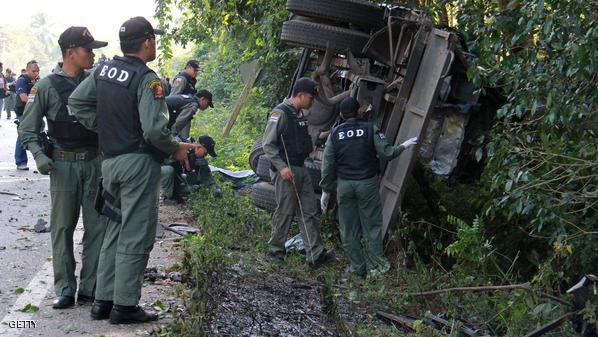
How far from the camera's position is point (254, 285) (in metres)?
7.05

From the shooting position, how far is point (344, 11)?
923 cm

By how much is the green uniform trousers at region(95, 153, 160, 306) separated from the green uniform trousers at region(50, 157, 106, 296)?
0.45m

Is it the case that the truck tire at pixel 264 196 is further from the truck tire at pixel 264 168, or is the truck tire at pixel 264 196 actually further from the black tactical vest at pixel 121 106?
the black tactical vest at pixel 121 106

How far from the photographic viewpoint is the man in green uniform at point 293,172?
835cm

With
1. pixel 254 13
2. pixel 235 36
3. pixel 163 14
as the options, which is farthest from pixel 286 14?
pixel 163 14

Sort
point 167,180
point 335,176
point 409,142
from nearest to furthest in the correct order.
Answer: point 409,142
point 335,176
point 167,180

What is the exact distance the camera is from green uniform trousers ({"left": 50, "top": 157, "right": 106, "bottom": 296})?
20.2ft

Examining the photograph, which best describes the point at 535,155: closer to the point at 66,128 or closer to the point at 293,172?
the point at 293,172

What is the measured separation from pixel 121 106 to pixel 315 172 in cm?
389

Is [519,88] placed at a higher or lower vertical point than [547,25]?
lower

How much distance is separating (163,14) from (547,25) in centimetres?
1062

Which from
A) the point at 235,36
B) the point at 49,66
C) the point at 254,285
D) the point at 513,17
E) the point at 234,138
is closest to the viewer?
the point at 513,17

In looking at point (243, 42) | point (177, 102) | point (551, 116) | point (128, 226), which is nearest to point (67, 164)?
point (128, 226)

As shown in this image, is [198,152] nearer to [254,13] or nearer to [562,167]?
[562,167]
